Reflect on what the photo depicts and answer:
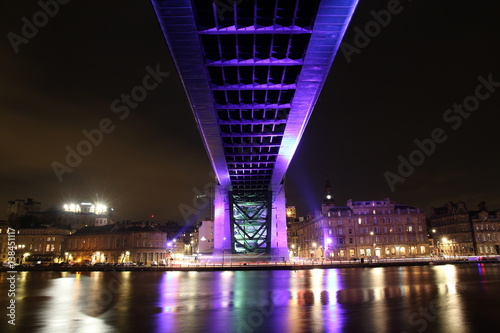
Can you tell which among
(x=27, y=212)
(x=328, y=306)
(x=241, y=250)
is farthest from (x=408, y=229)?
(x=27, y=212)

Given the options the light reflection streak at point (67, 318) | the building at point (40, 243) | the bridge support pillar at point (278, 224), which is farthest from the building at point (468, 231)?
the building at point (40, 243)

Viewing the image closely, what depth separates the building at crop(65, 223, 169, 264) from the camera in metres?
88.4

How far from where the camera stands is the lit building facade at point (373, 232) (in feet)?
281

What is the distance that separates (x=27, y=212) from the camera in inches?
5310

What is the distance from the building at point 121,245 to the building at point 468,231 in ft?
236

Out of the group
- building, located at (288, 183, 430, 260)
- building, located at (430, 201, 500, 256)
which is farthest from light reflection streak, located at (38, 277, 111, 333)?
building, located at (430, 201, 500, 256)

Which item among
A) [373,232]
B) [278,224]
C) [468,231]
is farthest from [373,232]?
[278,224]

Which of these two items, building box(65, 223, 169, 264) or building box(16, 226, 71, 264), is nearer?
building box(65, 223, 169, 264)

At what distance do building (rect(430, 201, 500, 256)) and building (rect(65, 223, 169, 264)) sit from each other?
71793 mm

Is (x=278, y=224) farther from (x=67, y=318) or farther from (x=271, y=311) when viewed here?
(x=67, y=318)

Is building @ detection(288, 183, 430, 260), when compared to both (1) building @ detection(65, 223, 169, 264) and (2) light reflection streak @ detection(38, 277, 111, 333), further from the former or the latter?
(2) light reflection streak @ detection(38, 277, 111, 333)

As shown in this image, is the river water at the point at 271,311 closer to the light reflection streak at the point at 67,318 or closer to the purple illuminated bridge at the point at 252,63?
the light reflection streak at the point at 67,318

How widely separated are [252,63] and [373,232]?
71702mm

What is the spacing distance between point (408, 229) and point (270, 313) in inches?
3103
